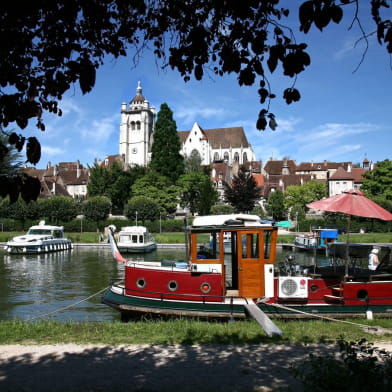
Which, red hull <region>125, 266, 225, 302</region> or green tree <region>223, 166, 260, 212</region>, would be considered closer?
red hull <region>125, 266, 225, 302</region>

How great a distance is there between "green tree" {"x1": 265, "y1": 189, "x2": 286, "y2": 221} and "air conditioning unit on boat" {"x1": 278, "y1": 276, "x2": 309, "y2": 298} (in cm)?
6449

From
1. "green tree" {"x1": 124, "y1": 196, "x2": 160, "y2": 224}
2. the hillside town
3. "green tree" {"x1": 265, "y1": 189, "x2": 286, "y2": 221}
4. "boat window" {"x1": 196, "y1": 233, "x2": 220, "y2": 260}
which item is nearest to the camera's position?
"boat window" {"x1": 196, "y1": 233, "x2": 220, "y2": 260}

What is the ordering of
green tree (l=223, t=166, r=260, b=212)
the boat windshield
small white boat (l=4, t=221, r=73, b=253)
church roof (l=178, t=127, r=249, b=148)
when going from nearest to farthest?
small white boat (l=4, t=221, r=73, b=253), the boat windshield, green tree (l=223, t=166, r=260, b=212), church roof (l=178, t=127, r=249, b=148)

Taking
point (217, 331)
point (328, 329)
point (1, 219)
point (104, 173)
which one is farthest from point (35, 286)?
point (104, 173)

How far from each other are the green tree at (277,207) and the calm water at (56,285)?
41045 mm

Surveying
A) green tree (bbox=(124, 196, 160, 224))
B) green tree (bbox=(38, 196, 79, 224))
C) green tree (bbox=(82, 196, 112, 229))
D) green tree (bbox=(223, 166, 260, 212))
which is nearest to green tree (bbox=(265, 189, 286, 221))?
green tree (bbox=(223, 166, 260, 212))

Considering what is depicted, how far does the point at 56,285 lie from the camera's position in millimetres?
21641

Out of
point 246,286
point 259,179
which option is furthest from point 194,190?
point 246,286

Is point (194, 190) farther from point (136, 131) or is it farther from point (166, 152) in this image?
point (136, 131)

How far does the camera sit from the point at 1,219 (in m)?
61.5

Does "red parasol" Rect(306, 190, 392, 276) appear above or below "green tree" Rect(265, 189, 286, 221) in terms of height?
below

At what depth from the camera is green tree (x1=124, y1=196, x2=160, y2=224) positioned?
63.4m

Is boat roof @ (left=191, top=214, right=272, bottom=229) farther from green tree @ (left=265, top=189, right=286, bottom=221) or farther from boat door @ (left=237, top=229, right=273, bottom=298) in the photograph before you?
green tree @ (left=265, top=189, right=286, bottom=221)

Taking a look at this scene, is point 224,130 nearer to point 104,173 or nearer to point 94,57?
point 104,173
